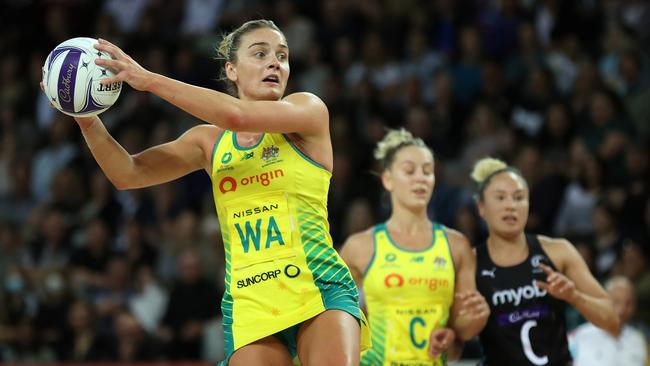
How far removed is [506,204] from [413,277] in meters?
0.74

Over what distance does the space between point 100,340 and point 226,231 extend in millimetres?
5533

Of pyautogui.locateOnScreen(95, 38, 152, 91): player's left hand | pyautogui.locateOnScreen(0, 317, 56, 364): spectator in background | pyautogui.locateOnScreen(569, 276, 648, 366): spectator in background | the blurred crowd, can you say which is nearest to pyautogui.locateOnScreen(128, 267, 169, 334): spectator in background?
the blurred crowd

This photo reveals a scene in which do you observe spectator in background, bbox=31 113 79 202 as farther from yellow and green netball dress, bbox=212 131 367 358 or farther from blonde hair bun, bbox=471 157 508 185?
yellow and green netball dress, bbox=212 131 367 358

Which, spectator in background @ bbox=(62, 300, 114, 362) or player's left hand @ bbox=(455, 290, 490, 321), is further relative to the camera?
spectator in background @ bbox=(62, 300, 114, 362)

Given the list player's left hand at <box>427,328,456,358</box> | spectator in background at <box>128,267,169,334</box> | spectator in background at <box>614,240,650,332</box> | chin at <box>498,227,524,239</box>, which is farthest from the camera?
spectator in background at <box>128,267,169,334</box>

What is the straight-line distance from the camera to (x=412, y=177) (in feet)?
20.3

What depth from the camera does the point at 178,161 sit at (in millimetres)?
4875

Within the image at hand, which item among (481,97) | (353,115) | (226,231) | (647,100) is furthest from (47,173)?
(226,231)

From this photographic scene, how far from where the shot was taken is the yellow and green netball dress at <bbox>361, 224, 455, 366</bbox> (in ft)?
19.3

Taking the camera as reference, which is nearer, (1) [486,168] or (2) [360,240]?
(2) [360,240]

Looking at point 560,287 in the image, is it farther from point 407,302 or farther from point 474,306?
point 407,302

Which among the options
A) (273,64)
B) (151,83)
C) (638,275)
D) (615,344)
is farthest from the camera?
(638,275)

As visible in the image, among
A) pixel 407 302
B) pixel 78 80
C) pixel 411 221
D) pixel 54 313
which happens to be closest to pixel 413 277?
pixel 407 302

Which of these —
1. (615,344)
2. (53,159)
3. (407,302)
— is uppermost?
(53,159)
